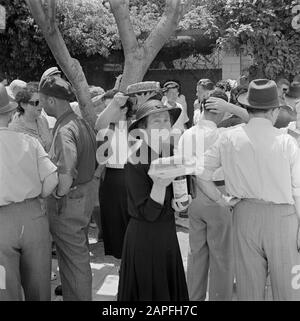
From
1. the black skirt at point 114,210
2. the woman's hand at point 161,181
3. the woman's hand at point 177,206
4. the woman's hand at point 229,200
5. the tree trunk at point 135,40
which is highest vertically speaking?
the tree trunk at point 135,40

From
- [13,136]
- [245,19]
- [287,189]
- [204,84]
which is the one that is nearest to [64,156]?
[13,136]

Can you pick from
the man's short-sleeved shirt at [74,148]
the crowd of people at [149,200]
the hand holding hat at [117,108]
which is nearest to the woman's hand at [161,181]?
the crowd of people at [149,200]

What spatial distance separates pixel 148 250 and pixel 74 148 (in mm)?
1036

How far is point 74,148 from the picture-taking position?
3527 mm

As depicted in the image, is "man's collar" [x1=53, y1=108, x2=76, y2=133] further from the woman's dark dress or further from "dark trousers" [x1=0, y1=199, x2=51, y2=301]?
the woman's dark dress

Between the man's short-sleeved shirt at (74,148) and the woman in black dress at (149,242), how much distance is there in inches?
26.2

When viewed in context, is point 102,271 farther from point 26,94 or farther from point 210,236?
point 26,94

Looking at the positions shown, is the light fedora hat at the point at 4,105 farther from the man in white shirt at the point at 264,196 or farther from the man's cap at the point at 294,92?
the man's cap at the point at 294,92

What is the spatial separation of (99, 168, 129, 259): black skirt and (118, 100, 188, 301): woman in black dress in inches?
68.3

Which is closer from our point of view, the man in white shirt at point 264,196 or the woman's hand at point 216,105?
the man in white shirt at point 264,196

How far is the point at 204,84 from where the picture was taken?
5.88 m

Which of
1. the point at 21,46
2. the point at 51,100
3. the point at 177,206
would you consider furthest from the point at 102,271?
the point at 21,46

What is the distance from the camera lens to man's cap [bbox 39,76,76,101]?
3.61 meters

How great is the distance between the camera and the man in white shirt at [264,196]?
9.71 feet
